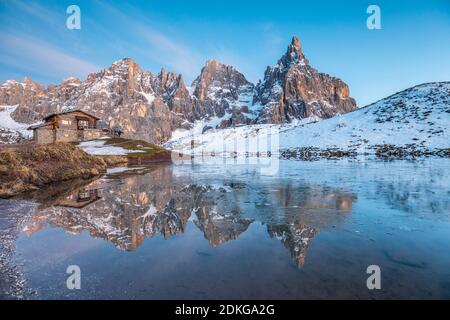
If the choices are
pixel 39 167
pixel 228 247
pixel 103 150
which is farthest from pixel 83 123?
pixel 228 247

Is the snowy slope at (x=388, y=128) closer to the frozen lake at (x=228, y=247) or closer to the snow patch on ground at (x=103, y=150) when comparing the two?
the snow patch on ground at (x=103, y=150)

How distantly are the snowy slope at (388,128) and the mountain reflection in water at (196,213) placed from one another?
48156 millimetres

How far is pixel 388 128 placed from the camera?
62.0 metres

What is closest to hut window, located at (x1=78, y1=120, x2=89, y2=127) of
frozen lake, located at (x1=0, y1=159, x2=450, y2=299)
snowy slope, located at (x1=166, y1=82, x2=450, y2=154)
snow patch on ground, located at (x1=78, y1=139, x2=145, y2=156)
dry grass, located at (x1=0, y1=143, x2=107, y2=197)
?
snow patch on ground, located at (x1=78, y1=139, x2=145, y2=156)

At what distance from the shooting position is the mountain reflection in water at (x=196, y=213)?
7.41 meters

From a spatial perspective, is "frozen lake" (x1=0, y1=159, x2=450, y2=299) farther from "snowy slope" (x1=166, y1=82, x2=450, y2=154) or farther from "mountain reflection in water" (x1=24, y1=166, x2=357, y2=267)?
"snowy slope" (x1=166, y1=82, x2=450, y2=154)

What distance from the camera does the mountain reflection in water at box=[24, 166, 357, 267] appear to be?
7.41 meters

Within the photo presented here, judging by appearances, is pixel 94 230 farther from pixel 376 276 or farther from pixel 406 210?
pixel 406 210

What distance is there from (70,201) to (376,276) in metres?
12.0

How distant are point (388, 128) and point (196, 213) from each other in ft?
215

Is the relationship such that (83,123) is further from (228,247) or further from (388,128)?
(228,247)

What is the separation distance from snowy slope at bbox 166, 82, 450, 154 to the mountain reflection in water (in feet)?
158

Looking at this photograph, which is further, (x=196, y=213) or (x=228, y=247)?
(x=196, y=213)
